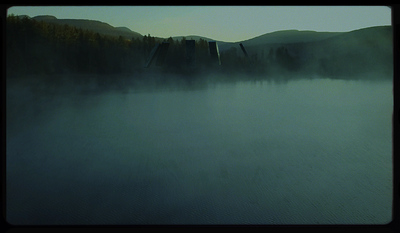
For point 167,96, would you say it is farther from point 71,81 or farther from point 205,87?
Result: point 71,81

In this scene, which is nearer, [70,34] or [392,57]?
[392,57]

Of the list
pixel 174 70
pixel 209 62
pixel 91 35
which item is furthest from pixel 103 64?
pixel 209 62

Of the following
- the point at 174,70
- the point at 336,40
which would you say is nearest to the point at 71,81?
the point at 174,70

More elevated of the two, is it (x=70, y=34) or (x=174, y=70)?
(x=70, y=34)
